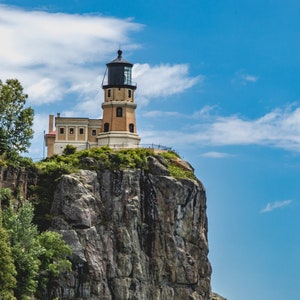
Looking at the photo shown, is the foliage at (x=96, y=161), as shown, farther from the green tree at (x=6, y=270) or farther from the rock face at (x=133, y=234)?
the green tree at (x=6, y=270)

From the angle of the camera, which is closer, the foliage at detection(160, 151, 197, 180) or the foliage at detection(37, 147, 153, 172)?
the foliage at detection(37, 147, 153, 172)

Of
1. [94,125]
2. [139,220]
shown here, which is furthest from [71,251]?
[94,125]

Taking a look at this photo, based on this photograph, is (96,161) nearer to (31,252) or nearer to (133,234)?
(133,234)

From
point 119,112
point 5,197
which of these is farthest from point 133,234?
point 119,112

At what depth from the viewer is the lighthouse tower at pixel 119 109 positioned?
174m

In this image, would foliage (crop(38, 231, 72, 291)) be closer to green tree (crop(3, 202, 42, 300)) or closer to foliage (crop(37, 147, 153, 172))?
green tree (crop(3, 202, 42, 300))

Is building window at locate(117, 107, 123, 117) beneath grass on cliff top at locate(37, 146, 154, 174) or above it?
above

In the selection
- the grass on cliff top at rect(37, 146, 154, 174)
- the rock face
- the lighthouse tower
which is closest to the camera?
the rock face

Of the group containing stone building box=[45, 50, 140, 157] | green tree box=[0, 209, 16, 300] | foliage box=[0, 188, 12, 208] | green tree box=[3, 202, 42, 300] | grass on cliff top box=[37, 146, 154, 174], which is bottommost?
green tree box=[0, 209, 16, 300]

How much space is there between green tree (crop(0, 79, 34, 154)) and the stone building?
23.9 metres

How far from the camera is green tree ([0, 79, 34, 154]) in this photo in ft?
494

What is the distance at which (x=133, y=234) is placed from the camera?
506 ft

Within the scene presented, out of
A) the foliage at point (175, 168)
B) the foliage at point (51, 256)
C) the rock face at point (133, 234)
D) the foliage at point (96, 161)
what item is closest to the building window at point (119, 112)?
the foliage at point (175, 168)

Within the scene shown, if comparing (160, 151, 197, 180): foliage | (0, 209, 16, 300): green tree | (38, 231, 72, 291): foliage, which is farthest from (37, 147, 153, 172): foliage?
(0, 209, 16, 300): green tree
